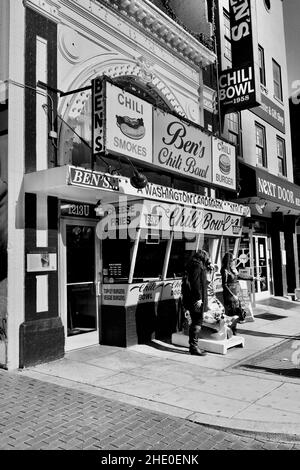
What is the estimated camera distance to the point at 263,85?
48.7 feet

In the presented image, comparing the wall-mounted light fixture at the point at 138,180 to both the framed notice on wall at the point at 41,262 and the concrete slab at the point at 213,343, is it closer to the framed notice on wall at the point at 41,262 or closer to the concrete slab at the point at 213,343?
the framed notice on wall at the point at 41,262

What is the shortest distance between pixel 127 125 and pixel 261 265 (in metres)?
8.98

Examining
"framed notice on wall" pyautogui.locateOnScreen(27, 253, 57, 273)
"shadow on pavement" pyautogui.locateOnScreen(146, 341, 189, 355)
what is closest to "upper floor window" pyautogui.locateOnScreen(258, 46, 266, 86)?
"shadow on pavement" pyautogui.locateOnScreen(146, 341, 189, 355)

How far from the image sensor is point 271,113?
15445mm

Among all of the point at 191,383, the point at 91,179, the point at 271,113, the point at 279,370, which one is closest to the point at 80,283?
the point at 91,179

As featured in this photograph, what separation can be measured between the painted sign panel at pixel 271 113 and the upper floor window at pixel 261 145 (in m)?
0.40

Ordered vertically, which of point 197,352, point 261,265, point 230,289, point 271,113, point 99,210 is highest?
point 271,113

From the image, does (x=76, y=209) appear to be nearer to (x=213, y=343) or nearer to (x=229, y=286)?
(x=213, y=343)

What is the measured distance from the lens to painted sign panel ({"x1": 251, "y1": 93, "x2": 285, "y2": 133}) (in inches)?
579

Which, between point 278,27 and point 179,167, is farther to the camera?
point 278,27

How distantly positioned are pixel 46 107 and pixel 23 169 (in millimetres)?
1223

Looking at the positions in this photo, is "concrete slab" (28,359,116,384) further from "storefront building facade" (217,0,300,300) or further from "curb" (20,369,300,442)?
"storefront building facade" (217,0,300,300)

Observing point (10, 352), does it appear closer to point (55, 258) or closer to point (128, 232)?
point (55, 258)

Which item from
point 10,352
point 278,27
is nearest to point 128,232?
point 10,352
